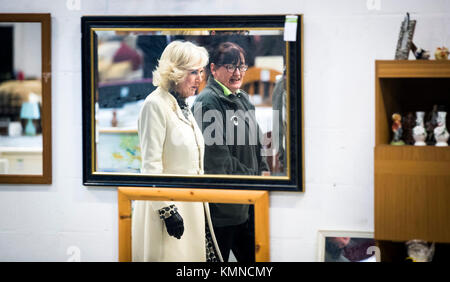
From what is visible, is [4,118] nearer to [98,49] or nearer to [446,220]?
[98,49]

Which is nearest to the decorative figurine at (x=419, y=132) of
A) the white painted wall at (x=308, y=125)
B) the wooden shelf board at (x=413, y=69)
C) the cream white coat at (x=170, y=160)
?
the wooden shelf board at (x=413, y=69)

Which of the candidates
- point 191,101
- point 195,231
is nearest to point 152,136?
point 191,101

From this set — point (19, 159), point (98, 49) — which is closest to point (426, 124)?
point (98, 49)

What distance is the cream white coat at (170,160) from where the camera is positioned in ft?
8.30

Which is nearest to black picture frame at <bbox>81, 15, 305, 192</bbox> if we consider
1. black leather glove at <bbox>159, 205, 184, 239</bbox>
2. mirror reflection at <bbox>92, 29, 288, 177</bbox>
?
mirror reflection at <bbox>92, 29, 288, 177</bbox>

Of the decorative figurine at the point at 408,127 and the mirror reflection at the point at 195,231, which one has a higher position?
the decorative figurine at the point at 408,127

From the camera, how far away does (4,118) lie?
2639 mm

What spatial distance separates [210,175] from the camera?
2521 mm

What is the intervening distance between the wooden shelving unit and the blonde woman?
896 millimetres

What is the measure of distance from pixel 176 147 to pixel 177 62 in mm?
447

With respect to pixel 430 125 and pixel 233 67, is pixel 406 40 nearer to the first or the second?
pixel 430 125

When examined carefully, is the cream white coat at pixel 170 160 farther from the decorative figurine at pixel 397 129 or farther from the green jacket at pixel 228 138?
the decorative figurine at pixel 397 129

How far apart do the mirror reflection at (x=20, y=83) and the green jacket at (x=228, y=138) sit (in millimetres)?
899

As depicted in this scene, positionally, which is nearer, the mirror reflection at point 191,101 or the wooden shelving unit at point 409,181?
the wooden shelving unit at point 409,181
